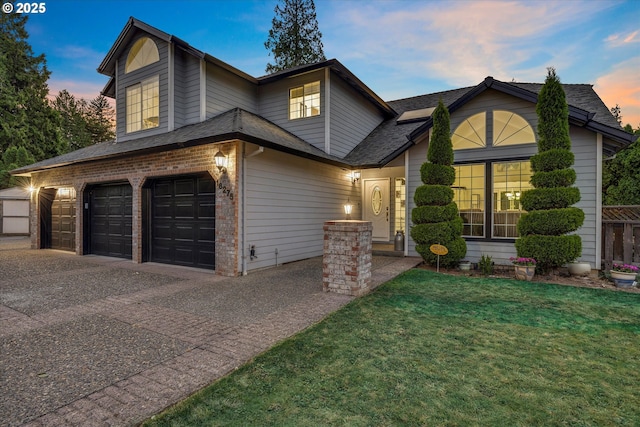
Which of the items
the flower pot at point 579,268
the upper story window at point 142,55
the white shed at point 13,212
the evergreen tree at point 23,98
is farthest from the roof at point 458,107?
the evergreen tree at point 23,98

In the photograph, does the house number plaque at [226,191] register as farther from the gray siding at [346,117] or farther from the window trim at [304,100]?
the window trim at [304,100]

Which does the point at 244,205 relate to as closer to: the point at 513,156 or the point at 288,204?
the point at 288,204

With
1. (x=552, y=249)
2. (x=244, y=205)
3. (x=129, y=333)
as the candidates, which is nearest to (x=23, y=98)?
(x=244, y=205)

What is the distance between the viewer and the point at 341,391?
2332 millimetres

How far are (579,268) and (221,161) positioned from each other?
801 cm

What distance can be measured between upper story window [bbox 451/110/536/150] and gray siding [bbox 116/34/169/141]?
8238mm

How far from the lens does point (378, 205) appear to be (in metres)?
11.2

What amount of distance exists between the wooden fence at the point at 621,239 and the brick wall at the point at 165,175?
8.08 m

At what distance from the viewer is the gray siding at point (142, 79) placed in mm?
8898

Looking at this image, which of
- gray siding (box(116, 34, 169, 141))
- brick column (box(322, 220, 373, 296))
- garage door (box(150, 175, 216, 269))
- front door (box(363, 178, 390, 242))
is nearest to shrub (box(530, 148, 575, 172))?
brick column (box(322, 220, 373, 296))

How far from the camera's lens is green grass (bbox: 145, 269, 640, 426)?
205cm

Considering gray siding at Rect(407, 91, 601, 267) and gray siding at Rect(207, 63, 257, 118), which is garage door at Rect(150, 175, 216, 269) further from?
gray siding at Rect(407, 91, 601, 267)

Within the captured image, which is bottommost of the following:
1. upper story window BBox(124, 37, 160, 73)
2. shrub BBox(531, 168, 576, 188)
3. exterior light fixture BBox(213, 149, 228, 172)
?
shrub BBox(531, 168, 576, 188)

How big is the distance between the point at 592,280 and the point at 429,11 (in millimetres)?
8842
